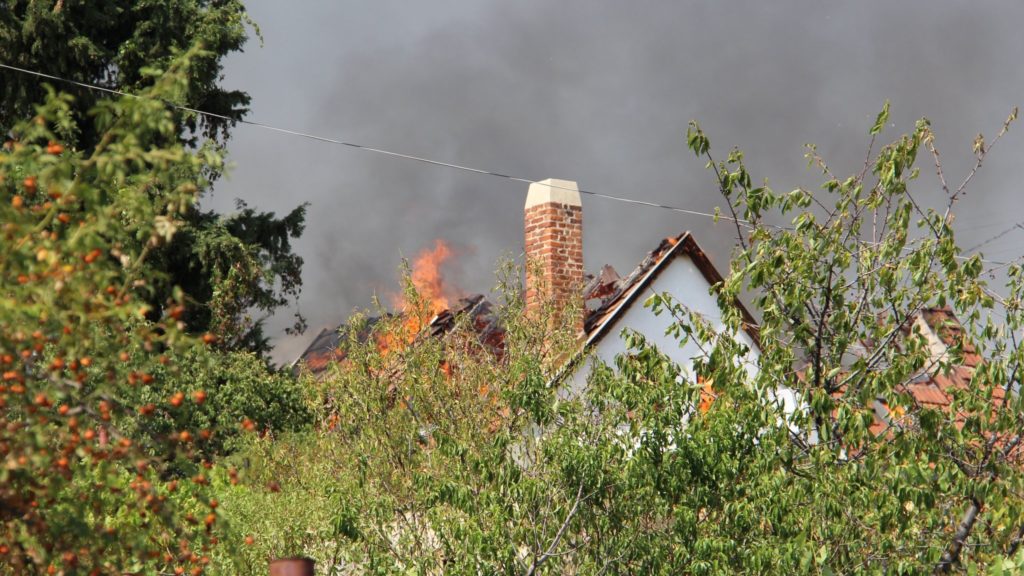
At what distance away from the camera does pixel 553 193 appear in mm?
16656

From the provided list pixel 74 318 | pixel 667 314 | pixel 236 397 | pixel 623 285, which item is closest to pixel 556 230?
pixel 623 285

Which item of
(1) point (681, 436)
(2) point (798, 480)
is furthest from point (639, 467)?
(2) point (798, 480)

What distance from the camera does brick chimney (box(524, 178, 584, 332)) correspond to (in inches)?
643

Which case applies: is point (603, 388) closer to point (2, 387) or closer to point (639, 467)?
point (639, 467)

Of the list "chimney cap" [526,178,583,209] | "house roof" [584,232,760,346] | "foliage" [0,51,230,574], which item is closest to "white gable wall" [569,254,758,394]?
"house roof" [584,232,760,346]

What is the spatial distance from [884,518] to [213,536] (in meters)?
4.23

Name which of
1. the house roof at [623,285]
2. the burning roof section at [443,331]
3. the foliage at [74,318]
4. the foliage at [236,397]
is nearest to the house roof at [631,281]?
the house roof at [623,285]

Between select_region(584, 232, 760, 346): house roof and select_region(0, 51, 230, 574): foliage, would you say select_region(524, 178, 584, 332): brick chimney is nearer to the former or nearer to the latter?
select_region(584, 232, 760, 346): house roof

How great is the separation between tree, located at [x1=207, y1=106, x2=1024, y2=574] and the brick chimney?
7.55 meters

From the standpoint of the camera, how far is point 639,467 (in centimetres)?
757

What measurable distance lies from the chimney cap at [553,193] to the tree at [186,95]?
599 cm

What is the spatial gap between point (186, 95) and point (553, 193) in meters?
6.87

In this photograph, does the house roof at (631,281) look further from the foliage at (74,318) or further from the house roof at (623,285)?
the foliage at (74,318)

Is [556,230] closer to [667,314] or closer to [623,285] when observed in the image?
[623,285]
